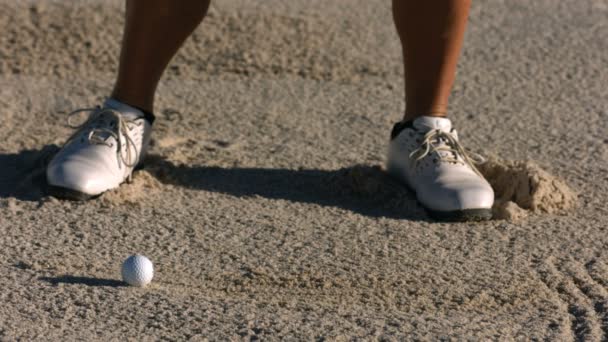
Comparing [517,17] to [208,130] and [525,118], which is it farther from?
[208,130]

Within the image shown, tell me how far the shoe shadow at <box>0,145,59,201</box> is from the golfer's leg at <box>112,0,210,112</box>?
1.14 feet

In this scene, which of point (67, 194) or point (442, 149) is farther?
point (442, 149)

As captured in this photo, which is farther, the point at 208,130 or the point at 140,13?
the point at 208,130

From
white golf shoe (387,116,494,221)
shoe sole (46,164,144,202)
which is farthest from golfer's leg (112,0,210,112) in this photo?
white golf shoe (387,116,494,221)

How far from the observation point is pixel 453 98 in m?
4.78

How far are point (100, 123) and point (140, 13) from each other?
0.40 metres

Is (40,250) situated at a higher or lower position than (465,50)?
higher

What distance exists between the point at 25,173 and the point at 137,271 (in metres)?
1.01

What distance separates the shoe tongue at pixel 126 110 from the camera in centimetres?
382

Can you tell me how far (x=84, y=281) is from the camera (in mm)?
3041

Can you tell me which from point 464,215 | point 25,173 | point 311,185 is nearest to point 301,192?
point 311,185

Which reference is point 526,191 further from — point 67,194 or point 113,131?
point 67,194

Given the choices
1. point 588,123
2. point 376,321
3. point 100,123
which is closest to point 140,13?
point 100,123

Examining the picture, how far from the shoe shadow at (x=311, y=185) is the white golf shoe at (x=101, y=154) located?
6.2 inches
